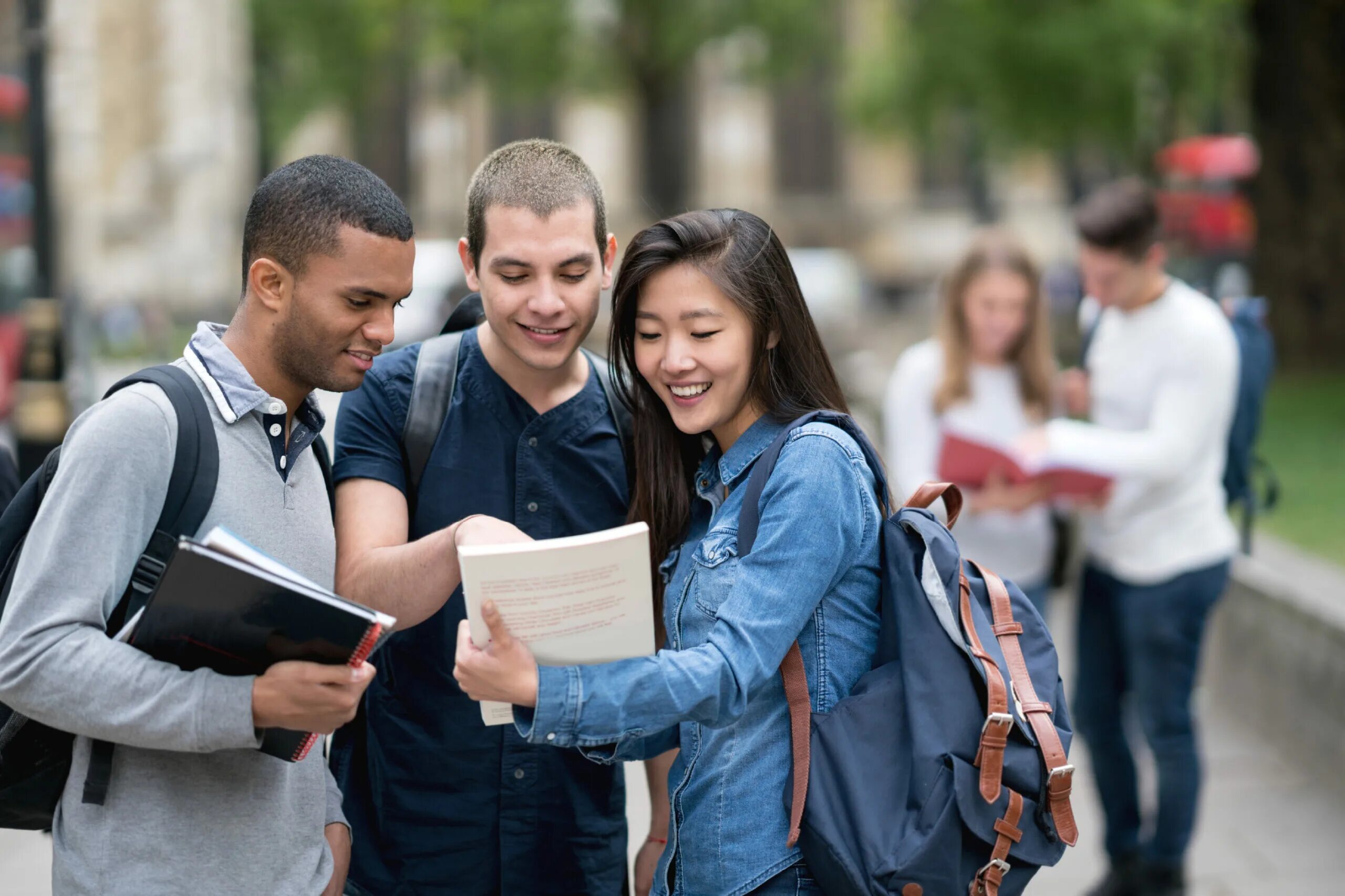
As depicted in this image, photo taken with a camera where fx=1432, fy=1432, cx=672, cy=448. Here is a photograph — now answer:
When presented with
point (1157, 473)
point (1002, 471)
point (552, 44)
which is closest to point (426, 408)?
point (1002, 471)

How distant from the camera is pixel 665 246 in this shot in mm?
2271

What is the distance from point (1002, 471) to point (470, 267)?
220 cm

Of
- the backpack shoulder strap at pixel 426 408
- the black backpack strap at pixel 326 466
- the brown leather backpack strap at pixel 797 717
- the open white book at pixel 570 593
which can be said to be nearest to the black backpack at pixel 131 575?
the black backpack strap at pixel 326 466

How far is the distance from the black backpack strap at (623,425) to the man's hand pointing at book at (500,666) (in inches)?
30.0

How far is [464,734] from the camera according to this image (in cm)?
260

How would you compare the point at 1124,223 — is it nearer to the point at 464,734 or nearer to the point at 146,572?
the point at 464,734

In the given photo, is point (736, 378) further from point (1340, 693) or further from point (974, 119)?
point (974, 119)

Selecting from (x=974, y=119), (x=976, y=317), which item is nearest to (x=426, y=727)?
(x=976, y=317)

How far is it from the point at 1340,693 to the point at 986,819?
3884 millimetres

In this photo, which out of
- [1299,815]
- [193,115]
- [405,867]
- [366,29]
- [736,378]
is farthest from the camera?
[366,29]

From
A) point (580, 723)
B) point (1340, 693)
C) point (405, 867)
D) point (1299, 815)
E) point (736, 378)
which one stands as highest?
point (736, 378)

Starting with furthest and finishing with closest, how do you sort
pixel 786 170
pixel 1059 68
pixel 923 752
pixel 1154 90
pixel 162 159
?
pixel 786 170
pixel 162 159
pixel 1154 90
pixel 1059 68
pixel 923 752

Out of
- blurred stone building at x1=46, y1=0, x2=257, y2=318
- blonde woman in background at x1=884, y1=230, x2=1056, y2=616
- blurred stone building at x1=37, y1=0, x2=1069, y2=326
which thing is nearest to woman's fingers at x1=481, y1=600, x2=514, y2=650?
blonde woman in background at x1=884, y1=230, x2=1056, y2=616

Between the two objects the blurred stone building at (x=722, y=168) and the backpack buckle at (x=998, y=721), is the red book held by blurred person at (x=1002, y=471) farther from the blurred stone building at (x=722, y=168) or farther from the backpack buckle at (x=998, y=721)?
the blurred stone building at (x=722, y=168)
